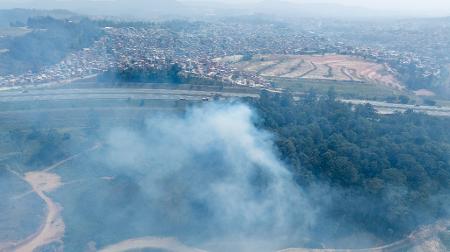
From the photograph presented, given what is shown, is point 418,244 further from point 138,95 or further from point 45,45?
point 45,45

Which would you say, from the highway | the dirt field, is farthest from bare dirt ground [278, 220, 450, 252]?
the dirt field

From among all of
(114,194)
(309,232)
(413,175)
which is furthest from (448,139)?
(114,194)

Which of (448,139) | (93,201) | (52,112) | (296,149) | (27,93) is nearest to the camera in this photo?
(93,201)

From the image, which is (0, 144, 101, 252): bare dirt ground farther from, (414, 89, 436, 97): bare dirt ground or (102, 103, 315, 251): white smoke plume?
(414, 89, 436, 97): bare dirt ground

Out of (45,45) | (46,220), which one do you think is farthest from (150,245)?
(45,45)

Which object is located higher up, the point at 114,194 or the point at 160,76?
→ the point at 160,76

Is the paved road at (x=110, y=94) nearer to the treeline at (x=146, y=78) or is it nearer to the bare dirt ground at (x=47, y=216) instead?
the treeline at (x=146, y=78)

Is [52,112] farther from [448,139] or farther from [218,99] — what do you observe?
[448,139]
